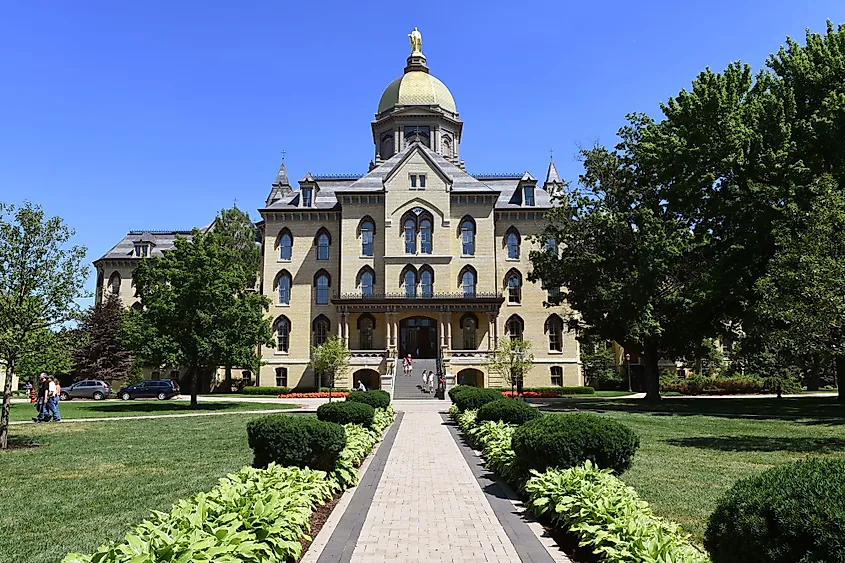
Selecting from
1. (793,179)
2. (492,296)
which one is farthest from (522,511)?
(492,296)

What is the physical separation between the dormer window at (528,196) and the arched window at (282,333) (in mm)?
20721

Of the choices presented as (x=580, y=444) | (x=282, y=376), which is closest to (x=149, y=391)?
(x=282, y=376)

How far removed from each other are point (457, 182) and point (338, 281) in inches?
474

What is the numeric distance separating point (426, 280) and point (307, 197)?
39.4 ft

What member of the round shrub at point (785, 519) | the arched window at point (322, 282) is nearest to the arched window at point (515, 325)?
the arched window at point (322, 282)

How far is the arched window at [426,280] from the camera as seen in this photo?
4947 cm

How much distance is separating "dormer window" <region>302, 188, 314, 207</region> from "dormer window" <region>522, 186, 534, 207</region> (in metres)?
16.8

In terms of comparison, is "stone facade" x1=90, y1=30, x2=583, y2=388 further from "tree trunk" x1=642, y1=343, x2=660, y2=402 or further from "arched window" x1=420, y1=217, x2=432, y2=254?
"tree trunk" x1=642, y1=343, x2=660, y2=402

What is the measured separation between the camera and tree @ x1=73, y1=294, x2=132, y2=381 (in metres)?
48.8

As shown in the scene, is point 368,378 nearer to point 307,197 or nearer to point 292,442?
point 307,197

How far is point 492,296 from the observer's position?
48625 mm

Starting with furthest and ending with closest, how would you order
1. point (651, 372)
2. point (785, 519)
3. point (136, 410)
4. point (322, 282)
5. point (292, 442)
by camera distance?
point (322, 282), point (651, 372), point (136, 410), point (292, 442), point (785, 519)

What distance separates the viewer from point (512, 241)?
52.4 m

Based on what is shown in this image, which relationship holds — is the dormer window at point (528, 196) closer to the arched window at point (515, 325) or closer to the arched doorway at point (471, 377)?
the arched window at point (515, 325)
